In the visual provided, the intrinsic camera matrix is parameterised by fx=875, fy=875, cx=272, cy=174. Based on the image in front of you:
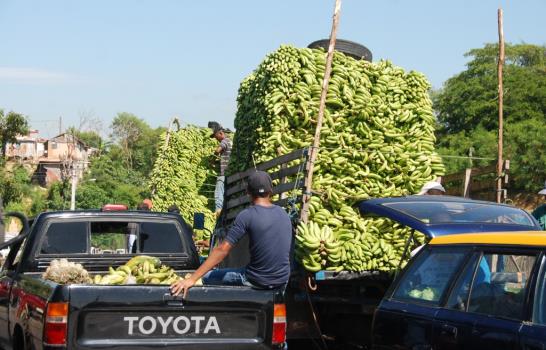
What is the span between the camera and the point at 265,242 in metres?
6.79

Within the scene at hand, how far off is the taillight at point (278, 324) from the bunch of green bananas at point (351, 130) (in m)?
2.70

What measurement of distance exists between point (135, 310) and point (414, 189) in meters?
4.98

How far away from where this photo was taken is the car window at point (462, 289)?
552 cm

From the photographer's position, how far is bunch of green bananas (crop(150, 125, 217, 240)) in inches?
827

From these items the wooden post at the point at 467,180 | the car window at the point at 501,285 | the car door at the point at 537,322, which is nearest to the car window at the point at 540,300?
the car door at the point at 537,322

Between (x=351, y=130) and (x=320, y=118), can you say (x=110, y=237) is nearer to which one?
(x=320, y=118)

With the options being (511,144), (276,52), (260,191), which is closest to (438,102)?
(511,144)

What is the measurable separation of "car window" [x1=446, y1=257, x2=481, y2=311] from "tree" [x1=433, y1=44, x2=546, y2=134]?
4381 cm

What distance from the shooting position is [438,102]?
2175 inches

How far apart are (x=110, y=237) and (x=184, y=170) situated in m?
13.0

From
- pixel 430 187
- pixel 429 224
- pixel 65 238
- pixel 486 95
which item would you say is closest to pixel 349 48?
pixel 430 187

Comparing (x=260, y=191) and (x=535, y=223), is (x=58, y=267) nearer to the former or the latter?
(x=260, y=191)

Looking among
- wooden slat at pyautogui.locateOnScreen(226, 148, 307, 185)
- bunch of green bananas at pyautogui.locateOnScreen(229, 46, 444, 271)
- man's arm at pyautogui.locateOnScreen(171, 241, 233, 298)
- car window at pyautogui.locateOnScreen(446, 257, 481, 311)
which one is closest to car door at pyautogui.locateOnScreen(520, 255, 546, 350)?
car window at pyautogui.locateOnScreen(446, 257, 481, 311)

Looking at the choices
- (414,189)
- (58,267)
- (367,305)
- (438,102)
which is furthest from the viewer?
(438,102)
